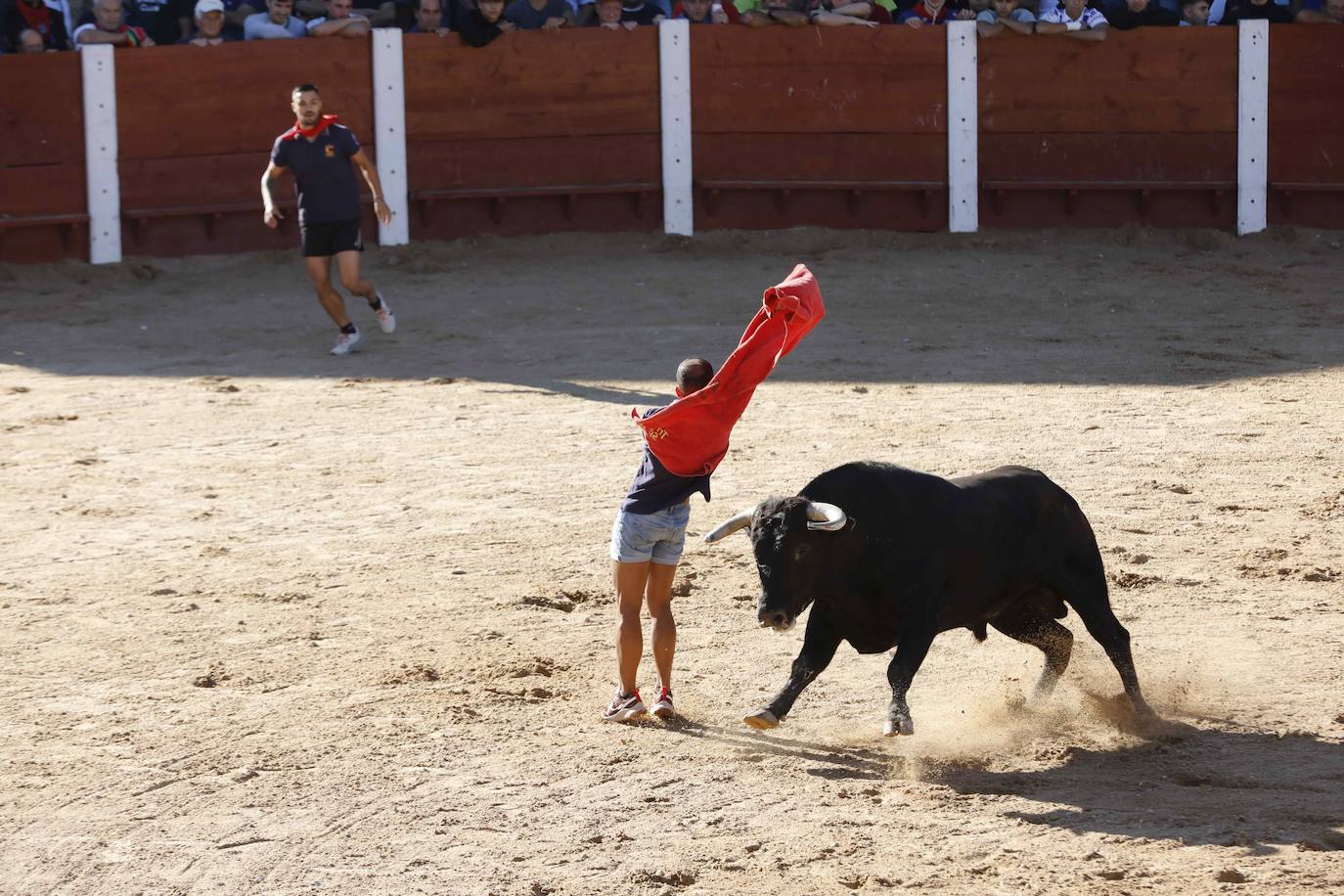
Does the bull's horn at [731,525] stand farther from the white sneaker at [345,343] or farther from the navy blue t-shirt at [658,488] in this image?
the white sneaker at [345,343]

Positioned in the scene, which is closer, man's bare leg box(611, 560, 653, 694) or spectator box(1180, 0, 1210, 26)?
man's bare leg box(611, 560, 653, 694)

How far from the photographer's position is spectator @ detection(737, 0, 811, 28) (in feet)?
39.1

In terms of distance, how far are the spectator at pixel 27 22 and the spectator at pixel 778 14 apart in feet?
15.0

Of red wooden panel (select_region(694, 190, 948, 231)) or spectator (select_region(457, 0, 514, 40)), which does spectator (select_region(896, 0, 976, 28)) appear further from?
spectator (select_region(457, 0, 514, 40))

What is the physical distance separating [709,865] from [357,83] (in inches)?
358

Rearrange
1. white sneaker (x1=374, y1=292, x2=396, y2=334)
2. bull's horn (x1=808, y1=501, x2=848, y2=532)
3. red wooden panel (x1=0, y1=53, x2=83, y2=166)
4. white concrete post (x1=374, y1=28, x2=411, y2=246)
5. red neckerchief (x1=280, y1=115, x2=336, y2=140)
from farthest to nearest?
white concrete post (x1=374, y1=28, x2=411, y2=246) < red wooden panel (x1=0, y1=53, x2=83, y2=166) < white sneaker (x1=374, y1=292, x2=396, y2=334) < red neckerchief (x1=280, y1=115, x2=336, y2=140) < bull's horn (x1=808, y1=501, x2=848, y2=532)

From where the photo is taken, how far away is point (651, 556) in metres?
4.35

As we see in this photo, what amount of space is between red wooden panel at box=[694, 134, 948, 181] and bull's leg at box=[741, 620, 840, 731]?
823cm

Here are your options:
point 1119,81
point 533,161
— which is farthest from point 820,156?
point 1119,81

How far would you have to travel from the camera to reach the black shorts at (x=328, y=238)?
30.7 ft

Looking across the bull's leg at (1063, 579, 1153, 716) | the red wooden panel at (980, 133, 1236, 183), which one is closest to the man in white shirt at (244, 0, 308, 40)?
the red wooden panel at (980, 133, 1236, 183)

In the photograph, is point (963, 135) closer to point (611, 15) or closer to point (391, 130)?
point (611, 15)

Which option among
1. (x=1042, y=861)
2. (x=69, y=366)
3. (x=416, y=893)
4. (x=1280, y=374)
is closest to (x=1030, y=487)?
(x=1042, y=861)

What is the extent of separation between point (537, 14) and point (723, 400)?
8429 mm
